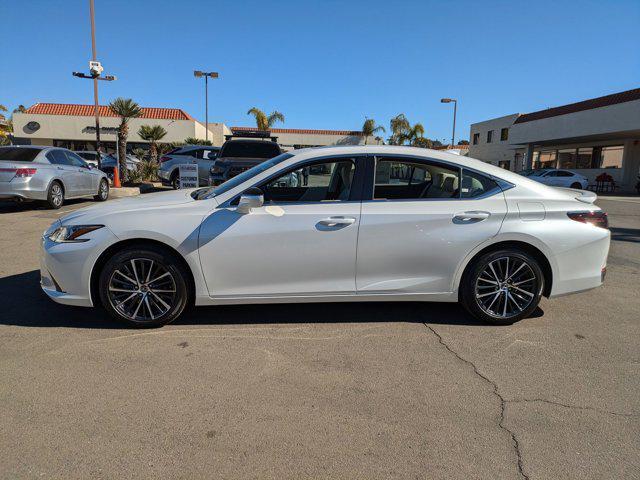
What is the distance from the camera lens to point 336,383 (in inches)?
120

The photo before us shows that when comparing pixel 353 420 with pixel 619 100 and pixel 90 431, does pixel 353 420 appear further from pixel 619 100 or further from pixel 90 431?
pixel 619 100

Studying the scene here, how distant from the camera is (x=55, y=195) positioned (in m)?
10.5

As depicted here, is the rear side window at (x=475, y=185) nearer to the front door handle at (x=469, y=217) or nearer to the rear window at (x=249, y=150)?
the front door handle at (x=469, y=217)

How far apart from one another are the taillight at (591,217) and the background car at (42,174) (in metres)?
10.4

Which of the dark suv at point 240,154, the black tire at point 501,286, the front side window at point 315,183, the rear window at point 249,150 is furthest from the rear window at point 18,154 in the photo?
the black tire at point 501,286

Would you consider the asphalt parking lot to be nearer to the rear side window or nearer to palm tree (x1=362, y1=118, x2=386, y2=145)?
the rear side window

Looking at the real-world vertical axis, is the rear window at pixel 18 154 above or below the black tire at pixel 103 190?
above

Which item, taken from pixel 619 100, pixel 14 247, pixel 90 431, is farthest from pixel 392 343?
pixel 619 100

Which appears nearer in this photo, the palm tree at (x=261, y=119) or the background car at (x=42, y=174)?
the background car at (x=42, y=174)

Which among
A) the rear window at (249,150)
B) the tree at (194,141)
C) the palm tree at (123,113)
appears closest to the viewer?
the rear window at (249,150)

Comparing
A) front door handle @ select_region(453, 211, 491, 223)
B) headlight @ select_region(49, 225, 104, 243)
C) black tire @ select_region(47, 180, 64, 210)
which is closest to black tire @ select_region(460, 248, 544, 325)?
front door handle @ select_region(453, 211, 491, 223)

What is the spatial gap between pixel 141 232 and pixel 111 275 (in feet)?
1.48

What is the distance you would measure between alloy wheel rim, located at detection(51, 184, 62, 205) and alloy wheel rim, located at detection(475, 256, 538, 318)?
10.1m

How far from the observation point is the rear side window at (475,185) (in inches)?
160
